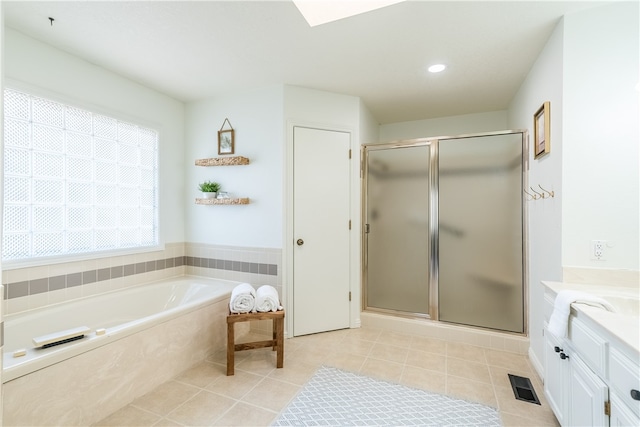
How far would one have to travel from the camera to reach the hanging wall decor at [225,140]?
10.0 feet

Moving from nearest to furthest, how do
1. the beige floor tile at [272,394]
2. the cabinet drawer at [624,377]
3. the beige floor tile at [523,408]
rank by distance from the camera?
the cabinet drawer at [624,377]
the beige floor tile at [523,408]
the beige floor tile at [272,394]

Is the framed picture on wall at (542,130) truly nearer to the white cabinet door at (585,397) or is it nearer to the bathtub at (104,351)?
the white cabinet door at (585,397)

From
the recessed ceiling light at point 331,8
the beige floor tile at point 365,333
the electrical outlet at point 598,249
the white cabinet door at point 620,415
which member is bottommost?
the beige floor tile at point 365,333

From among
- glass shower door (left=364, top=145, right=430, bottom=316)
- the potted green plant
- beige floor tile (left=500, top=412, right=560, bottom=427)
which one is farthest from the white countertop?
the potted green plant

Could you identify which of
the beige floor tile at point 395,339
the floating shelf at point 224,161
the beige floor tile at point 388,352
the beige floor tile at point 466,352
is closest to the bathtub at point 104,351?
the floating shelf at point 224,161

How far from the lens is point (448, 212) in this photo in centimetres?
293

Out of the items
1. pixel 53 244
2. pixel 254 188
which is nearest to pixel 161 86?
pixel 254 188

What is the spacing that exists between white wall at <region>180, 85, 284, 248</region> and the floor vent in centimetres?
212

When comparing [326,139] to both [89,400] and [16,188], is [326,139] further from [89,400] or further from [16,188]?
[89,400]

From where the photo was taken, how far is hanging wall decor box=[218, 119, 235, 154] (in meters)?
3.06

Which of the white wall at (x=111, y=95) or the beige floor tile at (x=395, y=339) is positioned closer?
the white wall at (x=111, y=95)

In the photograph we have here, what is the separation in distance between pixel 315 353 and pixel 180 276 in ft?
5.63

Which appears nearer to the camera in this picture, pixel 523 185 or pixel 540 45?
pixel 540 45

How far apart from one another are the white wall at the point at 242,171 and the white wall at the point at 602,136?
2.15 meters
